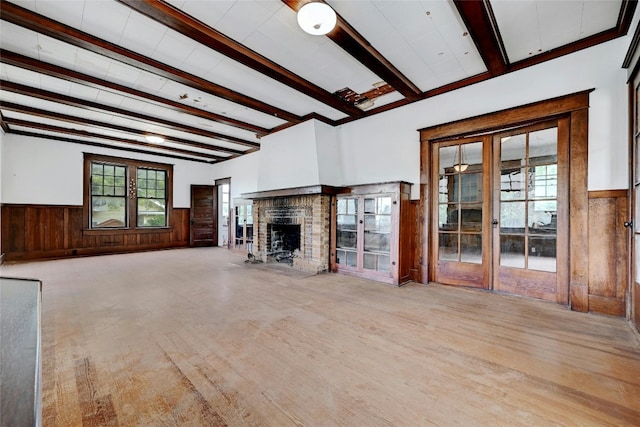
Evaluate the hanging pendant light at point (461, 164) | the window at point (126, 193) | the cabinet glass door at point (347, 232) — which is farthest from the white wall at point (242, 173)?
the hanging pendant light at point (461, 164)

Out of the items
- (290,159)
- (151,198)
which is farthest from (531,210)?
(151,198)

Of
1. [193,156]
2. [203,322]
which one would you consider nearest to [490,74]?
[203,322]

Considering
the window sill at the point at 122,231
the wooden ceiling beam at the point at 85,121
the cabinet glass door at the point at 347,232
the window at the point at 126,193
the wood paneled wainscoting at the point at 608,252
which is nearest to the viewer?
the wood paneled wainscoting at the point at 608,252

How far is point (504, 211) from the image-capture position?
3785 mm

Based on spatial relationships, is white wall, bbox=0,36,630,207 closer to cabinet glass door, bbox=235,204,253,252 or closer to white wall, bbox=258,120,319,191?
white wall, bbox=258,120,319,191

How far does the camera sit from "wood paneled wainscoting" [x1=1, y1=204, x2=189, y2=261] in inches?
242

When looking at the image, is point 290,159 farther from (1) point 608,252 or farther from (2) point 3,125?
(2) point 3,125

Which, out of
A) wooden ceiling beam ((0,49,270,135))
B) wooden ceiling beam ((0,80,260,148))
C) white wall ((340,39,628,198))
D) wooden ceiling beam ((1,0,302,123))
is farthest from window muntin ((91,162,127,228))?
white wall ((340,39,628,198))

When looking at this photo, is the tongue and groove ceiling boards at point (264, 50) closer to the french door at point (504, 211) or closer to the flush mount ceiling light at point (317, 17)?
the flush mount ceiling light at point (317, 17)

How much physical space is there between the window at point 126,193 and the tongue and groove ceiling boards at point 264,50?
7.87 feet

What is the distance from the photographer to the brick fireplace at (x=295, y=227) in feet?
17.2

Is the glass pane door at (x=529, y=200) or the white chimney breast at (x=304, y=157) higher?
the white chimney breast at (x=304, y=157)

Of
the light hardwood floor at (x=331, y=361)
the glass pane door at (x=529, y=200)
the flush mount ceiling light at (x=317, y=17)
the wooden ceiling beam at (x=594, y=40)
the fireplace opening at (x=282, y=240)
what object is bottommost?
the light hardwood floor at (x=331, y=361)

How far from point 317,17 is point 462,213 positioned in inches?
128
